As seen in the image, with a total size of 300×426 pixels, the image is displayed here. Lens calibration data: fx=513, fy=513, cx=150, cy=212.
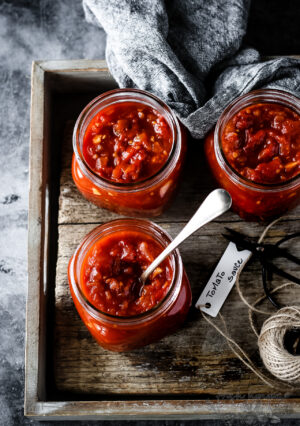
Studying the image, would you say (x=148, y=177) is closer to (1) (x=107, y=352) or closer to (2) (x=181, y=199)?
(2) (x=181, y=199)

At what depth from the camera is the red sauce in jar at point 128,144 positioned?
1.14 m

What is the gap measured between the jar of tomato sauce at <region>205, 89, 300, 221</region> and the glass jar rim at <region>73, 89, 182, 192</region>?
10 centimetres

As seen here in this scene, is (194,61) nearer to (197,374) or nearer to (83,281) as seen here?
(83,281)

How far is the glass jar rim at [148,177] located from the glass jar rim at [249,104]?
9 cm

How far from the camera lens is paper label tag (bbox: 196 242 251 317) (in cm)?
127

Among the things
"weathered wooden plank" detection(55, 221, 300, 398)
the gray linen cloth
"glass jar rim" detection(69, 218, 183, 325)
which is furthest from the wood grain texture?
the gray linen cloth

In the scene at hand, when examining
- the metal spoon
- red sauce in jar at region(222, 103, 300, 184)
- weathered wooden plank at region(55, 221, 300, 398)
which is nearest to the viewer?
the metal spoon

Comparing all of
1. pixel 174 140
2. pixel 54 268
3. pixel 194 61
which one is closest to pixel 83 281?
pixel 54 268

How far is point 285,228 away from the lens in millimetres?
1309

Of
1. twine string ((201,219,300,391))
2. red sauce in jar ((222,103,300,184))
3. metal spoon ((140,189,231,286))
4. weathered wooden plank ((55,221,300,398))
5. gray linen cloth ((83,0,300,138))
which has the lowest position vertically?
weathered wooden plank ((55,221,300,398))

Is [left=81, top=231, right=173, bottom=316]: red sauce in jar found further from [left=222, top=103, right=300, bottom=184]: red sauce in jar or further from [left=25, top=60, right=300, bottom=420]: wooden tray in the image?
[left=222, top=103, right=300, bottom=184]: red sauce in jar

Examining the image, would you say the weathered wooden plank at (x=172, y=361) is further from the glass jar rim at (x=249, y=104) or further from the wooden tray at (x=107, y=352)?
the glass jar rim at (x=249, y=104)

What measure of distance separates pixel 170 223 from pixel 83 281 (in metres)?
0.30

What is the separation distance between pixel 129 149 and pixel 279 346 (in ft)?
1.83
